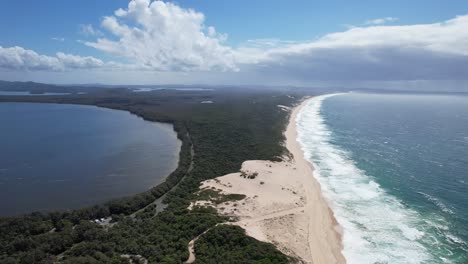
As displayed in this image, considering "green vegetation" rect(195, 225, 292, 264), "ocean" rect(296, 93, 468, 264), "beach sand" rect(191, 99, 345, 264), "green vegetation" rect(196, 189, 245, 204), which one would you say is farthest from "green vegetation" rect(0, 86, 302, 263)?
"ocean" rect(296, 93, 468, 264)

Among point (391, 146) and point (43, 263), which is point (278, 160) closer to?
point (391, 146)

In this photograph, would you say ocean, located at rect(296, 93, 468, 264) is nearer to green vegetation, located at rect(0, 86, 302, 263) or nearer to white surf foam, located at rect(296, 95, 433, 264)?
white surf foam, located at rect(296, 95, 433, 264)

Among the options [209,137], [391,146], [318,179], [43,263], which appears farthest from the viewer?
[209,137]

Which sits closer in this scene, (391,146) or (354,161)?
(354,161)

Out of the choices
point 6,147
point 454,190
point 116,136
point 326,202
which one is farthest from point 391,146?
point 6,147

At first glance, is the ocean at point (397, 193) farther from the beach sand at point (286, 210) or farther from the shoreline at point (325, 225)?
the beach sand at point (286, 210)

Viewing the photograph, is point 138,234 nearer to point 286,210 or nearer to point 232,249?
point 232,249
